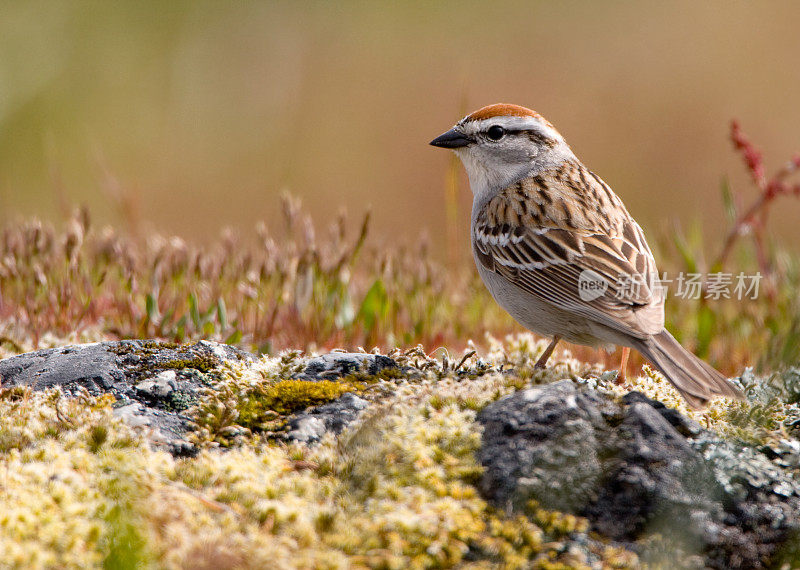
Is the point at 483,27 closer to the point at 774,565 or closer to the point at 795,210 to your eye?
the point at 795,210

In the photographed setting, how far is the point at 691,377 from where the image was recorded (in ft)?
11.9

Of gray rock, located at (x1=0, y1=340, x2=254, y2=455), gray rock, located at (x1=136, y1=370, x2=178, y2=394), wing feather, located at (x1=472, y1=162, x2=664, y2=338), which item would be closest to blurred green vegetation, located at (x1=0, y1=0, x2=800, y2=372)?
wing feather, located at (x1=472, y1=162, x2=664, y2=338)

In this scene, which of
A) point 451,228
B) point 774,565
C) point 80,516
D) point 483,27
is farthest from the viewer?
point 483,27

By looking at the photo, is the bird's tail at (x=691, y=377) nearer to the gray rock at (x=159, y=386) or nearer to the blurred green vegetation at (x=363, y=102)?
the gray rock at (x=159, y=386)

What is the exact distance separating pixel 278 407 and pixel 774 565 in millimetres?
1938

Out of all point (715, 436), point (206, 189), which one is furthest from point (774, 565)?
A: point (206, 189)

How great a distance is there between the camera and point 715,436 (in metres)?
3.14

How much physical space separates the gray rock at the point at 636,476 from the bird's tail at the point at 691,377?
0.42m

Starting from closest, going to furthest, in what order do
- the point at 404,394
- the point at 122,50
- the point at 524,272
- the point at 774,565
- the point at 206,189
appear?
the point at 774,565
the point at 404,394
the point at 524,272
the point at 122,50
the point at 206,189

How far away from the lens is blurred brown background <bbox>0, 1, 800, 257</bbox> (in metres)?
12.1

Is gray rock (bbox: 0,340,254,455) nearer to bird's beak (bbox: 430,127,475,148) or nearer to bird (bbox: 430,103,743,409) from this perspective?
bird (bbox: 430,103,743,409)

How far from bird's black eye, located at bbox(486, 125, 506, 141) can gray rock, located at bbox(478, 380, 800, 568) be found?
3116 mm

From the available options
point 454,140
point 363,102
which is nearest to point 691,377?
point 454,140

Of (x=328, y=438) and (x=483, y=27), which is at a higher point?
(x=483, y=27)
